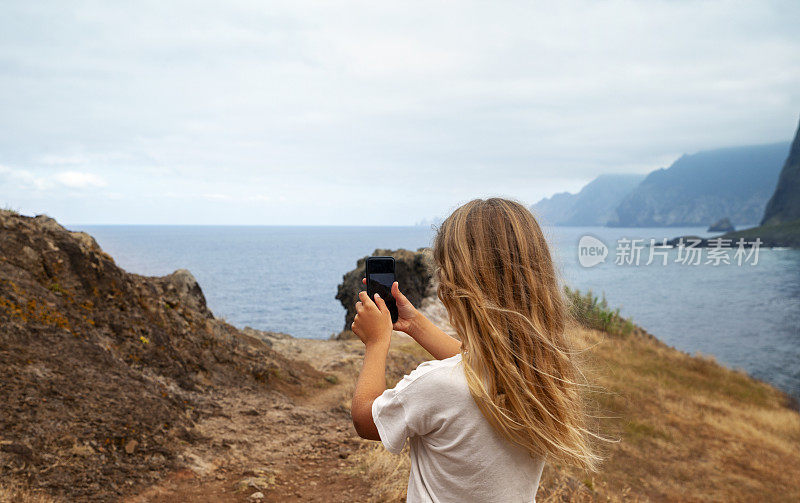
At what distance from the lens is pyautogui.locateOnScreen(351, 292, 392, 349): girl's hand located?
82.6 inches

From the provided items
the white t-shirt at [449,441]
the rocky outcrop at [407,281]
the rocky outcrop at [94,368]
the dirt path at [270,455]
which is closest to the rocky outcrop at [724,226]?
the rocky outcrop at [407,281]

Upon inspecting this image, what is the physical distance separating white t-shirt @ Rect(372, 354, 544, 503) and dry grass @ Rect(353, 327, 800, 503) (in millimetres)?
3723

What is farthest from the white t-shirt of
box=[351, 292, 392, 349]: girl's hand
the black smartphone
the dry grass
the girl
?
the dry grass

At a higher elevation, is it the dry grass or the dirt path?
the dirt path

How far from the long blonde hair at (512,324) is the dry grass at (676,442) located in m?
3.86

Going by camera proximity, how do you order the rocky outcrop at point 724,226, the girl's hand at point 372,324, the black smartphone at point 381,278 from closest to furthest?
the girl's hand at point 372,324
the black smartphone at point 381,278
the rocky outcrop at point 724,226

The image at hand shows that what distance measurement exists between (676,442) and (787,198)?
14220 centimetres

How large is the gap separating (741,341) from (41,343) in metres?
48.8

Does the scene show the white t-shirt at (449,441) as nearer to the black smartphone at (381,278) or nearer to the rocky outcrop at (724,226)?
the black smartphone at (381,278)

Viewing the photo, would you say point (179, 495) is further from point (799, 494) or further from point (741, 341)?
point (741, 341)

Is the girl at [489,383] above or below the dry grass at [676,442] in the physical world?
above

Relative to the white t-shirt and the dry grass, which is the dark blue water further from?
the white t-shirt

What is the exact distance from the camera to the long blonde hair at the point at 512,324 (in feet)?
5.96

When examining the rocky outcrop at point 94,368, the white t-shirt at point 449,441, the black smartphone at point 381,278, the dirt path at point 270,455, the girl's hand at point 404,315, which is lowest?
the dirt path at point 270,455
